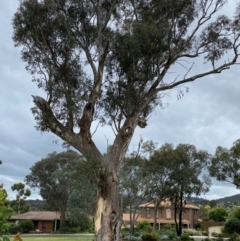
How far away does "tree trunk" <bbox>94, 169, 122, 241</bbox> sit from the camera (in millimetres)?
12466

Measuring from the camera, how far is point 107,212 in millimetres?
12617

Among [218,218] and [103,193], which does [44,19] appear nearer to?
[103,193]

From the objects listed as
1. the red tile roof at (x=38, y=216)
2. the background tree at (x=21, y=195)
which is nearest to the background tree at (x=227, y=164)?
the red tile roof at (x=38, y=216)

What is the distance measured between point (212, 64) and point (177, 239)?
18386mm

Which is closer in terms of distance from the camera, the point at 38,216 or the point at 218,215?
the point at 38,216

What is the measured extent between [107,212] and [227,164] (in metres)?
16.8

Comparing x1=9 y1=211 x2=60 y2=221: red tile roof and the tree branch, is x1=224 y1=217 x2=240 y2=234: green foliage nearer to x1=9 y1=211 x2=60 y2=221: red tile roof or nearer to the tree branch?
the tree branch

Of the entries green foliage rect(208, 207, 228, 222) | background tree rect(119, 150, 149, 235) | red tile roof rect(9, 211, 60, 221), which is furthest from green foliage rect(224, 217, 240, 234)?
red tile roof rect(9, 211, 60, 221)

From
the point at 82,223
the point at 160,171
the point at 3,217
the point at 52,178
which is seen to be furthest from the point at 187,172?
the point at 3,217

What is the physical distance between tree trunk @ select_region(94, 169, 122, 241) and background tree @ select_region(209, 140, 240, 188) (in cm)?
1619

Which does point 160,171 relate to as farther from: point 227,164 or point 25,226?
point 25,226

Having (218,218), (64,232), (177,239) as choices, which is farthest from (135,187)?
(218,218)

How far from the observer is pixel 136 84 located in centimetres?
1416

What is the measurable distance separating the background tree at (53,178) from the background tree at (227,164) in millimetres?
20032
